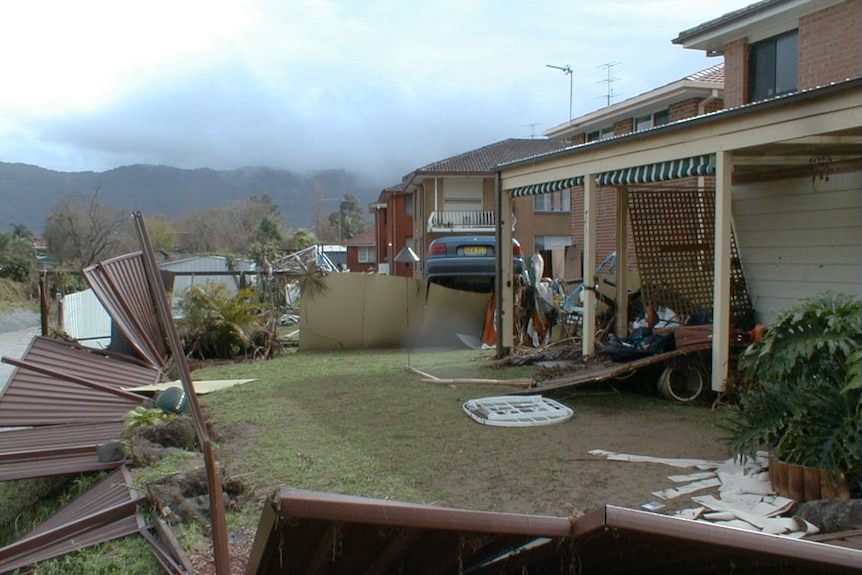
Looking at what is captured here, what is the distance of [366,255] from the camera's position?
57.2 metres

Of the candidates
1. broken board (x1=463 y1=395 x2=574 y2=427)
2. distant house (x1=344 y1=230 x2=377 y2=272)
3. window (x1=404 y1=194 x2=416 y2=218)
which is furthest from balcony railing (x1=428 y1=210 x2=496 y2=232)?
distant house (x1=344 y1=230 x2=377 y2=272)

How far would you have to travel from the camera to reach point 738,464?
545cm

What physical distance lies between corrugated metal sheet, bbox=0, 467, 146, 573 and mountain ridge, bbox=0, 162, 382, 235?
232cm

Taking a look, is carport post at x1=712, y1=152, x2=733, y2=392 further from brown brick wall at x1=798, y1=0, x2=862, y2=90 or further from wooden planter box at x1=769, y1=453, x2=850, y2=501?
brown brick wall at x1=798, y1=0, x2=862, y2=90

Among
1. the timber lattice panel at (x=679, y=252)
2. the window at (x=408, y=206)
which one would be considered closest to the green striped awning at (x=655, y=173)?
the timber lattice panel at (x=679, y=252)

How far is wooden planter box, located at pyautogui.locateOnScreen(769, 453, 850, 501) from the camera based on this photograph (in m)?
4.48

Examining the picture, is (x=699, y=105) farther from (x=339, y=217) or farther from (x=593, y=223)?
(x=339, y=217)

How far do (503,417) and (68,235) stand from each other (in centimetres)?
→ 3457

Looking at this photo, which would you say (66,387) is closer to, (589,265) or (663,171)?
(589,265)

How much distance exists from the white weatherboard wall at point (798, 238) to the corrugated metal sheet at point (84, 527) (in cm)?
730

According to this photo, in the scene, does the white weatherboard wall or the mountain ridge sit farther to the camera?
the mountain ridge

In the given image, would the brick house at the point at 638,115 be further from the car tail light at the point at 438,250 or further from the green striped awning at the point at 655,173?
the green striped awning at the point at 655,173

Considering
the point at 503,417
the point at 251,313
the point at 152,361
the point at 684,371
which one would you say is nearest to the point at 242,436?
the point at 503,417

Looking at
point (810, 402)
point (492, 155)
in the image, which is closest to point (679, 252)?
point (810, 402)
